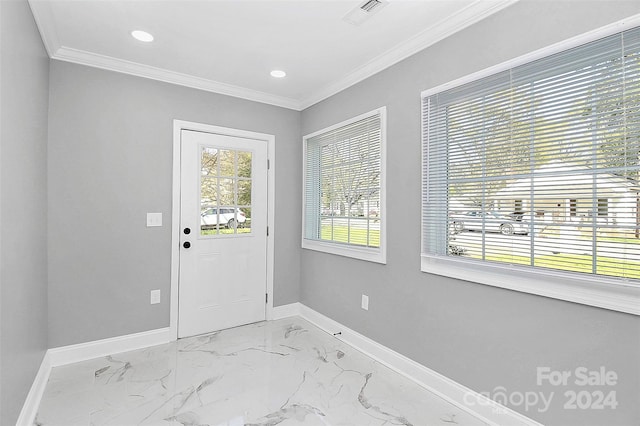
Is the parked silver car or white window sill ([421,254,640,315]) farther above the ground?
the parked silver car

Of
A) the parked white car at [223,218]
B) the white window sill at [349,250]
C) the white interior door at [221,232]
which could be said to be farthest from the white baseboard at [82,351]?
the white window sill at [349,250]

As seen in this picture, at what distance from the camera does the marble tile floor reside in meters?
1.92

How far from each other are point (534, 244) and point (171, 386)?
250cm

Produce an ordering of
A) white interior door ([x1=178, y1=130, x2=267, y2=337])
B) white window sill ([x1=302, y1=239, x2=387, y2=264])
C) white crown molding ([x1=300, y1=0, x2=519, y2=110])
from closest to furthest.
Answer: white crown molding ([x1=300, y1=0, x2=519, y2=110]) < white window sill ([x1=302, y1=239, x2=387, y2=264]) < white interior door ([x1=178, y1=130, x2=267, y2=337])

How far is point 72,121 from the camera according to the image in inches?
102

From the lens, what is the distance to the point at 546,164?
1.68m

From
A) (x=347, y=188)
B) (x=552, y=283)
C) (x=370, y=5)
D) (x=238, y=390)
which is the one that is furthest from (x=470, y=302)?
(x=370, y=5)

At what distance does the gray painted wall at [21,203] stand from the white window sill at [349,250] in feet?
7.52

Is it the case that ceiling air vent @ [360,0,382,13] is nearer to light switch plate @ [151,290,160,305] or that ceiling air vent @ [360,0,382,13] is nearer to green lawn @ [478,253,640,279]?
green lawn @ [478,253,640,279]

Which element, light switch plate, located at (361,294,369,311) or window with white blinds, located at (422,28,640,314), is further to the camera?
light switch plate, located at (361,294,369,311)

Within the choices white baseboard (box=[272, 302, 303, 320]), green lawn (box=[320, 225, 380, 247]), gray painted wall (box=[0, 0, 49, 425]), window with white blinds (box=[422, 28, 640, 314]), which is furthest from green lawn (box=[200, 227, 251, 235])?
window with white blinds (box=[422, 28, 640, 314])

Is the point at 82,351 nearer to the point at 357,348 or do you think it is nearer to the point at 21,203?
the point at 21,203

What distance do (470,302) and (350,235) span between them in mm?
1286

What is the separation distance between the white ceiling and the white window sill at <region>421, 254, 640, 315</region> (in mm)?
1533
